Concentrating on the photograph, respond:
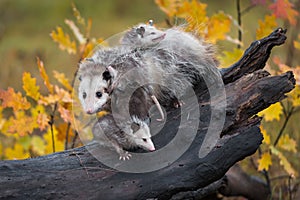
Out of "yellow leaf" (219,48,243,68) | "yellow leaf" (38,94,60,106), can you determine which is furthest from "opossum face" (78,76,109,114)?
"yellow leaf" (219,48,243,68)

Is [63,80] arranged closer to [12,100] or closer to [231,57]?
[12,100]

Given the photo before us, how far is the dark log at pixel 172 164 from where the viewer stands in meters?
1.84

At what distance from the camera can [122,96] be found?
1.93 m

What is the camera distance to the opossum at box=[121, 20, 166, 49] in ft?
6.80

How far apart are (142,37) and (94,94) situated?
1.13ft

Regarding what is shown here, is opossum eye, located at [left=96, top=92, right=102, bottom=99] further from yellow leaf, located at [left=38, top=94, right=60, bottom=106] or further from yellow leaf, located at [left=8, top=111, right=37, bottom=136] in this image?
yellow leaf, located at [left=8, top=111, right=37, bottom=136]

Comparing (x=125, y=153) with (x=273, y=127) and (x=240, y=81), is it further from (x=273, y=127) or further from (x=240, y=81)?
(x=273, y=127)

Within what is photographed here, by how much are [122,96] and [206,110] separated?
33 centimetres

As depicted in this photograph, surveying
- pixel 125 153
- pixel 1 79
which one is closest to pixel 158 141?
pixel 125 153

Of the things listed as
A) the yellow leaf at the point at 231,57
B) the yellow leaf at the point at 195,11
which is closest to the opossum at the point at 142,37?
the yellow leaf at the point at 195,11

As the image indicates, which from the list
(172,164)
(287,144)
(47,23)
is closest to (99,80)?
(172,164)

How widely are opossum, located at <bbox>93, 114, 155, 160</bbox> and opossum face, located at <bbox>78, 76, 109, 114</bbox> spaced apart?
7 cm

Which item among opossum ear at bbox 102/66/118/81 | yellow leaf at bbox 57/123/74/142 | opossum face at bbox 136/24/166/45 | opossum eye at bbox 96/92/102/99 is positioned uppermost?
yellow leaf at bbox 57/123/74/142

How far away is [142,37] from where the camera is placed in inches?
82.5
